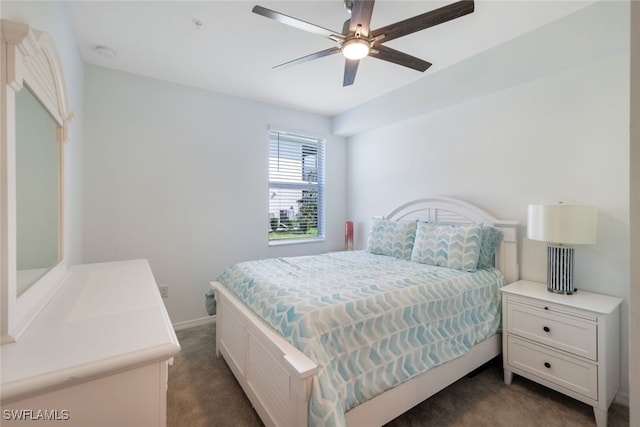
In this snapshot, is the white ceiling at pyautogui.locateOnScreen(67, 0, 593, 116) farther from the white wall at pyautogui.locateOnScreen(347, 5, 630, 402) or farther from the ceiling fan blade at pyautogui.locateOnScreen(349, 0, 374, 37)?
the white wall at pyautogui.locateOnScreen(347, 5, 630, 402)

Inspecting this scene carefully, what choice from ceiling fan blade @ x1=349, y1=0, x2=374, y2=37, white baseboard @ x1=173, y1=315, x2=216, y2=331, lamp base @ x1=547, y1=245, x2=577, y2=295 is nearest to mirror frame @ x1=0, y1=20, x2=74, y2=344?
ceiling fan blade @ x1=349, y1=0, x2=374, y2=37

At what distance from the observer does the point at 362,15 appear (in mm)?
1539

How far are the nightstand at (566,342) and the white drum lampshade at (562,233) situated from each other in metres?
0.12

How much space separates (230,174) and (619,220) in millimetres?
3476

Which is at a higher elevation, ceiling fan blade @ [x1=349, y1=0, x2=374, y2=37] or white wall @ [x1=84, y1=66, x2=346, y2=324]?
ceiling fan blade @ [x1=349, y1=0, x2=374, y2=37]

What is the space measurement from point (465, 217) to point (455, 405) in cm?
165

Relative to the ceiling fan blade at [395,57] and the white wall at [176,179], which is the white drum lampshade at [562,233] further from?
the white wall at [176,179]

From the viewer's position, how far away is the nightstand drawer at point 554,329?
1.73m

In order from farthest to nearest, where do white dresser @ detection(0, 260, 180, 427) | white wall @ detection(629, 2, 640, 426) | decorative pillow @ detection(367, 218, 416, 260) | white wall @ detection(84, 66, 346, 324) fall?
1. decorative pillow @ detection(367, 218, 416, 260)
2. white wall @ detection(84, 66, 346, 324)
3. white dresser @ detection(0, 260, 180, 427)
4. white wall @ detection(629, 2, 640, 426)

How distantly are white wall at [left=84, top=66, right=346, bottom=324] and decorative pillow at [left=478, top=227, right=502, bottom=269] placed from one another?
2312 mm

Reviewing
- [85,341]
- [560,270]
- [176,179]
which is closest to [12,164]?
[85,341]

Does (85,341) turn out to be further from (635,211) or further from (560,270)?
(560,270)

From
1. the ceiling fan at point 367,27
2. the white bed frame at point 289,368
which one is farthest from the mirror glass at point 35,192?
the ceiling fan at point 367,27

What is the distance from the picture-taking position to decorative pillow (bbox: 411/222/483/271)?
2338 millimetres
